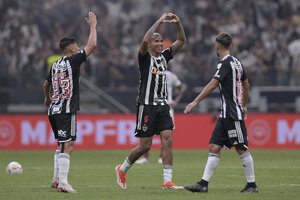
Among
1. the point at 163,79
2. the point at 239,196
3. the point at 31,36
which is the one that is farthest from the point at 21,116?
the point at 239,196

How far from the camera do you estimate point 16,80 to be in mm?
21844

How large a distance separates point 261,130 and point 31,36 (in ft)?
33.8

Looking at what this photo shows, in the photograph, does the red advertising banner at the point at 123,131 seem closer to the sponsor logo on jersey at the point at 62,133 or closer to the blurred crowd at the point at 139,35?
the blurred crowd at the point at 139,35

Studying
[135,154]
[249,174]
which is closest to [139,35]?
[135,154]

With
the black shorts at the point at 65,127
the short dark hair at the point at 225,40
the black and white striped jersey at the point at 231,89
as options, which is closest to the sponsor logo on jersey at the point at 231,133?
the black and white striped jersey at the point at 231,89

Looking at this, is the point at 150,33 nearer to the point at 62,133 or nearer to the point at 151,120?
the point at 151,120

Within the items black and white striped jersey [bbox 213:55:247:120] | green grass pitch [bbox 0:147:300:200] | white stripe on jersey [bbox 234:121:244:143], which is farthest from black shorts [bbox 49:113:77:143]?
white stripe on jersey [bbox 234:121:244:143]

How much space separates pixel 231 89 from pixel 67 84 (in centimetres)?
258

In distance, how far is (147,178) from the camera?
1200cm

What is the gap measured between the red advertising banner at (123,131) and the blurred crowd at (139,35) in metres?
1.25

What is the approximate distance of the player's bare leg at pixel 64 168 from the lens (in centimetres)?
946

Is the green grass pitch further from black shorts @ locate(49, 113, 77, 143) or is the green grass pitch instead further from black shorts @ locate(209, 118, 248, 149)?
black shorts @ locate(49, 113, 77, 143)

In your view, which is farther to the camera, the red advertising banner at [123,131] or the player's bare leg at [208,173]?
the red advertising banner at [123,131]

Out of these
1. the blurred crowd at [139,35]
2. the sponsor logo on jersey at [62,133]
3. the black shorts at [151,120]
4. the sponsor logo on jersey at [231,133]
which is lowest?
the sponsor logo on jersey at [62,133]
